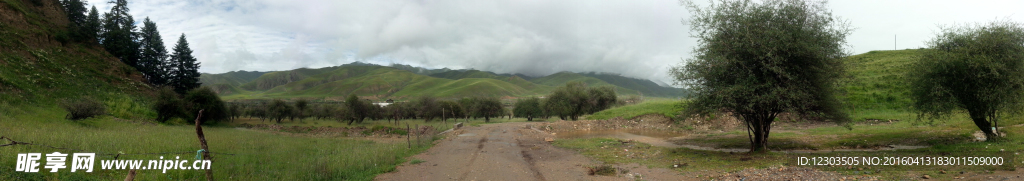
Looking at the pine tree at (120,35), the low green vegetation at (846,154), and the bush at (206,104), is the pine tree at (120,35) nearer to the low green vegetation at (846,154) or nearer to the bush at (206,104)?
the bush at (206,104)

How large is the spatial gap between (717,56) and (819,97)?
4.07 metres

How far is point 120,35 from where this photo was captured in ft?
169

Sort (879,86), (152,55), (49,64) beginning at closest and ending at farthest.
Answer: (879,86) < (49,64) < (152,55)

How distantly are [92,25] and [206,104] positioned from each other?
70.7ft

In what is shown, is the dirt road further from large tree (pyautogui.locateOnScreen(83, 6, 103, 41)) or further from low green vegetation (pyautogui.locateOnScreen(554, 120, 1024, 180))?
large tree (pyautogui.locateOnScreen(83, 6, 103, 41))

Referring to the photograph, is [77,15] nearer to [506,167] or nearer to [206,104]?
[206,104]

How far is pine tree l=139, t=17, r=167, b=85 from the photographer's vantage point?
177 ft

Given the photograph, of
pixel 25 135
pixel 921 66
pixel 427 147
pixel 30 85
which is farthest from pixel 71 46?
pixel 921 66

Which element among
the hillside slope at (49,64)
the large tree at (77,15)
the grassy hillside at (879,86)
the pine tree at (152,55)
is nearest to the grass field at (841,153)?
the grassy hillside at (879,86)

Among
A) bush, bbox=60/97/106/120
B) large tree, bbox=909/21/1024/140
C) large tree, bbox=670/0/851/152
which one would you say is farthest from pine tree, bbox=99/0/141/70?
large tree, bbox=909/21/1024/140

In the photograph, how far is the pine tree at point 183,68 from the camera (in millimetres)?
57219

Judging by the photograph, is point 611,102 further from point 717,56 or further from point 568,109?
point 717,56

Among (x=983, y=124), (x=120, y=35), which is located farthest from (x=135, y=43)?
(x=983, y=124)

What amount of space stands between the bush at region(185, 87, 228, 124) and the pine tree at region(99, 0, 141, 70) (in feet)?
58.6
